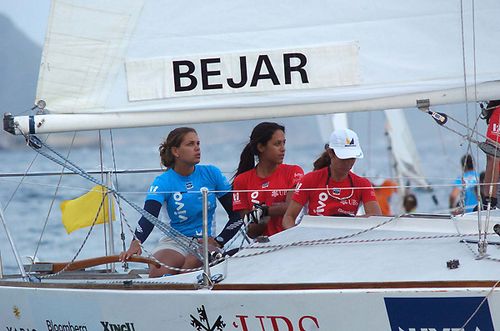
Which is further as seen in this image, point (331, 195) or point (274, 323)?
point (331, 195)

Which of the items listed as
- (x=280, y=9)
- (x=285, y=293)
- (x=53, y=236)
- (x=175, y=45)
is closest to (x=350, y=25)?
(x=280, y=9)

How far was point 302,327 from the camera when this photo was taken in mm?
5277

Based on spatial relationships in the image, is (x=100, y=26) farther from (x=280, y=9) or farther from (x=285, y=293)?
(x=285, y=293)

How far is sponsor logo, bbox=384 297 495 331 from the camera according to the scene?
4984 mm

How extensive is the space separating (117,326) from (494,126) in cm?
201

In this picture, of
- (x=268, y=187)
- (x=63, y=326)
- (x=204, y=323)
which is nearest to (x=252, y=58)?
(x=268, y=187)

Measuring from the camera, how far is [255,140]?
6.80 m

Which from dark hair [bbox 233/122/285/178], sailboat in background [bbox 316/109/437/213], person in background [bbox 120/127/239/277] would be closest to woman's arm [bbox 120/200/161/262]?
person in background [bbox 120/127/239/277]

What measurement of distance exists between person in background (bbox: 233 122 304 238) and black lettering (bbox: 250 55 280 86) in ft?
2.77

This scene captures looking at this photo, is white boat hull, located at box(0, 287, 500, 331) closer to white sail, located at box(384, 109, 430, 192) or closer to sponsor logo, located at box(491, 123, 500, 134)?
sponsor logo, located at box(491, 123, 500, 134)

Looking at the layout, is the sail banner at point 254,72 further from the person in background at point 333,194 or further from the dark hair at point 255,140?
the dark hair at point 255,140

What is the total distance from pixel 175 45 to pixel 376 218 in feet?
4.04

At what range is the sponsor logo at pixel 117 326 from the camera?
18.8ft

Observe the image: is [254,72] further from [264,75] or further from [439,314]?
[439,314]
